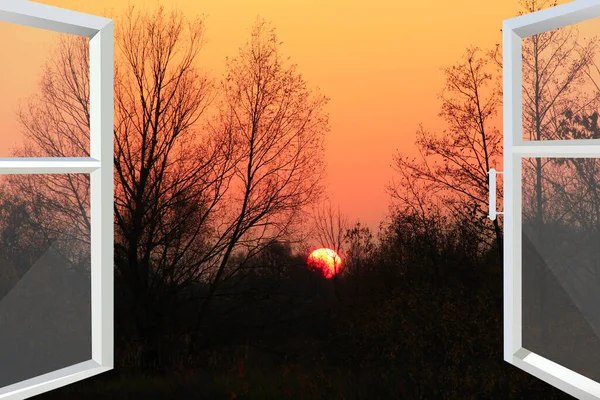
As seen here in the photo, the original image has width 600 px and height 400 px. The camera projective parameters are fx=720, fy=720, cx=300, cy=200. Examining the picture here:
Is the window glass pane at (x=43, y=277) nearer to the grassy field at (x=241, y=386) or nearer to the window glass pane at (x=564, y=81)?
the grassy field at (x=241, y=386)

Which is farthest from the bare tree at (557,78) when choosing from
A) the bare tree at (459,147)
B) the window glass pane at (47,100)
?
the window glass pane at (47,100)

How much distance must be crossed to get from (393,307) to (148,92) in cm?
302

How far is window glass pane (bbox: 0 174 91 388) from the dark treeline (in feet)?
6.30

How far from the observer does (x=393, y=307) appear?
21.7 feet

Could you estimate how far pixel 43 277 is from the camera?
3908 mm

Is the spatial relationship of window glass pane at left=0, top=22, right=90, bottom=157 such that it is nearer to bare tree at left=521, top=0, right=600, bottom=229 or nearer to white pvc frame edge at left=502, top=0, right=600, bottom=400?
white pvc frame edge at left=502, top=0, right=600, bottom=400

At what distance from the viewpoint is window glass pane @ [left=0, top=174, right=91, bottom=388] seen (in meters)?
3.40

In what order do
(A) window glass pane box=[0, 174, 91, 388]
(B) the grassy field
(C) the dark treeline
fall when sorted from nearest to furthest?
(A) window glass pane box=[0, 174, 91, 388] → (B) the grassy field → (C) the dark treeline

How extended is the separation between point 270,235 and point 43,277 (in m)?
3.18

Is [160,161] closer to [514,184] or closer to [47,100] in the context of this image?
[47,100]

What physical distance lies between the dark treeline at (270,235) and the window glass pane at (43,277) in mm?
1919

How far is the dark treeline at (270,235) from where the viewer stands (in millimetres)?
6449

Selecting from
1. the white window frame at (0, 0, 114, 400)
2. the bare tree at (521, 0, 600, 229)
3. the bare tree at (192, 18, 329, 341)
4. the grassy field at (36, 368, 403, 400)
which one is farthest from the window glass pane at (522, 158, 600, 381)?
the bare tree at (192, 18, 329, 341)

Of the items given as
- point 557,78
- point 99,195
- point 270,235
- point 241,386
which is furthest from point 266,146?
point 99,195
